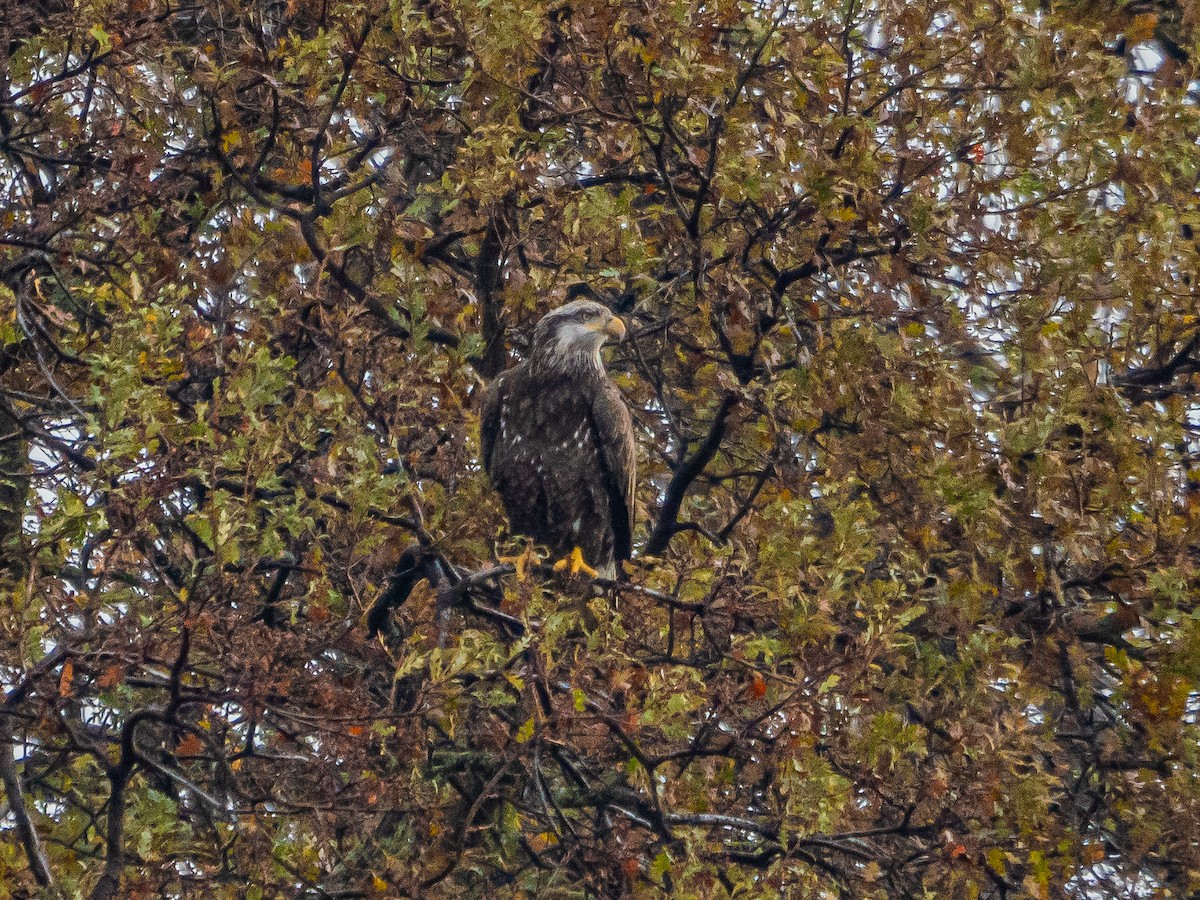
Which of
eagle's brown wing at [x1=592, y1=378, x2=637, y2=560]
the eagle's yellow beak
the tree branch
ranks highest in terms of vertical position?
the eagle's yellow beak

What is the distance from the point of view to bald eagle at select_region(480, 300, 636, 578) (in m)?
7.68

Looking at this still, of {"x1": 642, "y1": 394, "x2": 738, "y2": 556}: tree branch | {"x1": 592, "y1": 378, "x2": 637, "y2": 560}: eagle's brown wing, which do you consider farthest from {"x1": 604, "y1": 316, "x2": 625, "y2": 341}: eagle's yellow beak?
{"x1": 642, "y1": 394, "x2": 738, "y2": 556}: tree branch

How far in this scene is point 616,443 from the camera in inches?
304

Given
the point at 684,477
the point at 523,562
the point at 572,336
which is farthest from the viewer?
the point at 572,336

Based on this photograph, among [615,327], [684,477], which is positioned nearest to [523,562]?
[684,477]

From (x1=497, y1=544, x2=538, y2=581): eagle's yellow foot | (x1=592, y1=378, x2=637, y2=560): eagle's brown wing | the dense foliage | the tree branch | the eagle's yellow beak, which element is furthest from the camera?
(x1=592, y1=378, x2=637, y2=560): eagle's brown wing

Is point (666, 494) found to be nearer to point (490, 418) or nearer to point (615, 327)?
point (615, 327)

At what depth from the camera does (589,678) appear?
4.71 metres

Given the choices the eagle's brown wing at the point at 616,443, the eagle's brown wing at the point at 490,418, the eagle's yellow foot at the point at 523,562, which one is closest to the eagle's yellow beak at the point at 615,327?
the eagle's brown wing at the point at 616,443

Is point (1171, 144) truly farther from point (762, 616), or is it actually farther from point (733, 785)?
point (733, 785)

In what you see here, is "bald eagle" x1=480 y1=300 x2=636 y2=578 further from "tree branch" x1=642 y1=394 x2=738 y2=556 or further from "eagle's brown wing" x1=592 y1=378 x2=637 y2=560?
"tree branch" x1=642 y1=394 x2=738 y2=556

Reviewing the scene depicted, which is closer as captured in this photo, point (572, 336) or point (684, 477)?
point (684, 477)

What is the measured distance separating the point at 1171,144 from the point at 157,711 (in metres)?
4.21

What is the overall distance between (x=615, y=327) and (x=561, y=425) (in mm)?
635
